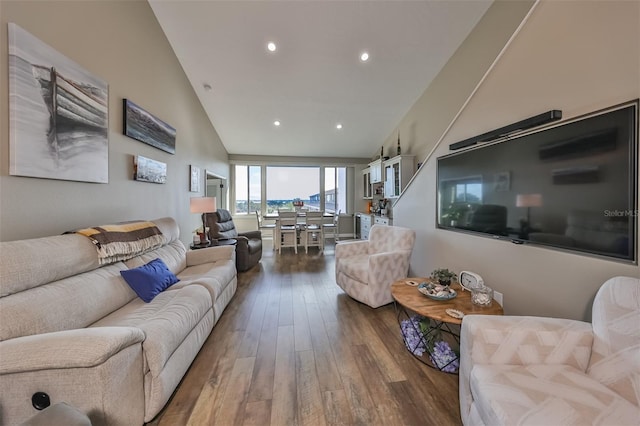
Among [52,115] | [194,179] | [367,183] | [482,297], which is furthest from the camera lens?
[367,183]

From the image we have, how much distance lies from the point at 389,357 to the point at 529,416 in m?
1.12

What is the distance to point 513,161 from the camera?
6.42ft

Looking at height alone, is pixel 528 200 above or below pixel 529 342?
above

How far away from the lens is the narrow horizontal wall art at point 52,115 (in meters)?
1.46

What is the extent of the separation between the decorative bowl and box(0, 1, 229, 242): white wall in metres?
2.91

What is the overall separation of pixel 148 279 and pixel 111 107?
1.71 metres

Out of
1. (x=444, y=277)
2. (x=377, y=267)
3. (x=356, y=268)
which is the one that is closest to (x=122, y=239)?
(x=356, y=268)

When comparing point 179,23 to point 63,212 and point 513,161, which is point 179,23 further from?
point 513,161

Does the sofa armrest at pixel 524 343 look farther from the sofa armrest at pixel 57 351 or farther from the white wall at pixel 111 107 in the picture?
the white wall at pixel 111 107

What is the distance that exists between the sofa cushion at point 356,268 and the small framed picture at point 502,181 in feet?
4.88

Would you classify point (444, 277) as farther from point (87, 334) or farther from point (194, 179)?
point (194, 179)

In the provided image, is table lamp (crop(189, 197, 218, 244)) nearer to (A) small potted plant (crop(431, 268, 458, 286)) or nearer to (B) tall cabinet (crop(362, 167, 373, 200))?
(A) small potted plant (crop(431, 268, 458, 286))

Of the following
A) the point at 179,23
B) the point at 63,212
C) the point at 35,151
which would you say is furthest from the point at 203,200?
the point at 179,23

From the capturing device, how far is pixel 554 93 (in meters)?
1.64
